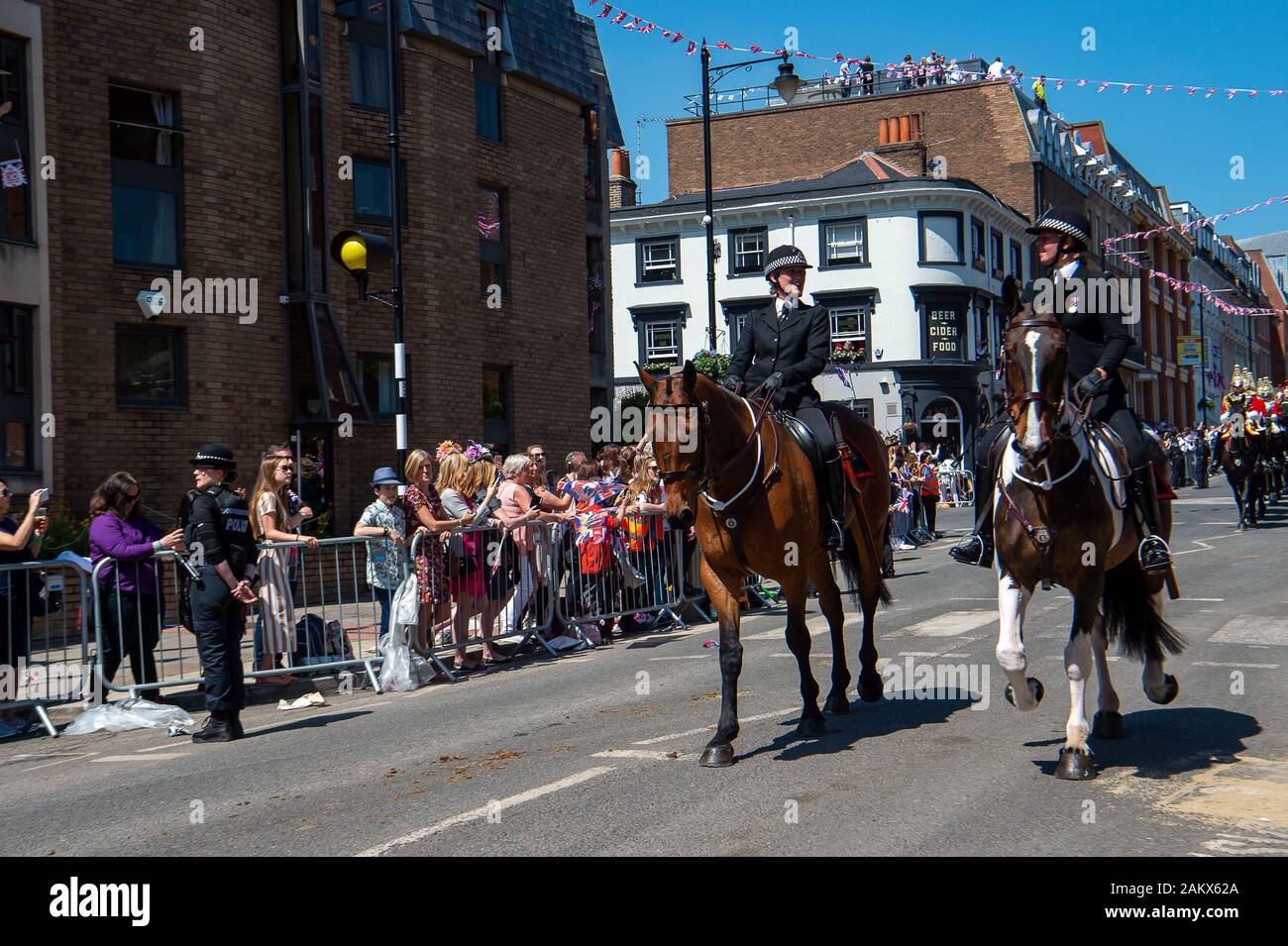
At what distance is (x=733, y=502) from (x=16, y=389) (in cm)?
1280

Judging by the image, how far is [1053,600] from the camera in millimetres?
14391

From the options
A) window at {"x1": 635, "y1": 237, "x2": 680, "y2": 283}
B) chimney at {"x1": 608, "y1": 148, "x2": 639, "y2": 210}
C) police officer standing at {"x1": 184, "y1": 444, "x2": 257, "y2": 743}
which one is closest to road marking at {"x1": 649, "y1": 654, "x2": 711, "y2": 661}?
police officer standing at {"x1": 184, "y1": 444, "x2": 257, "y2": 743}

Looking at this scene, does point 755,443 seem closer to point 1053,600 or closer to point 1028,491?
point 1028,491

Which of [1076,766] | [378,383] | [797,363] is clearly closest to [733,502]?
[797,363]

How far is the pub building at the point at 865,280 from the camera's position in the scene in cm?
4828

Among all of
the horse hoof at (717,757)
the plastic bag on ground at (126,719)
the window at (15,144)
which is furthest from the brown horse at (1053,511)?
the window at (15,144)

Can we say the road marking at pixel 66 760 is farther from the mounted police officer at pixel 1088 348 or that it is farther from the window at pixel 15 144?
the window at pixel 15 144

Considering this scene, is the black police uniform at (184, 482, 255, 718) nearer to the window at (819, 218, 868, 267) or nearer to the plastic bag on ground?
the plastic bag on ground

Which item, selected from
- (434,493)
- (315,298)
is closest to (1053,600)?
(434,493)

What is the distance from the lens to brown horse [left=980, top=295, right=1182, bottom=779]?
630 centimetres

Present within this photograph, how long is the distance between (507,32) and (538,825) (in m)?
22.9

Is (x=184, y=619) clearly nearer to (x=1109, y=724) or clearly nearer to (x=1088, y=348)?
(x=1109, y=724)

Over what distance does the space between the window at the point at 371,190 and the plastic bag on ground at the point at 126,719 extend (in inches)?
544

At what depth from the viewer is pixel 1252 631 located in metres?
11.6
